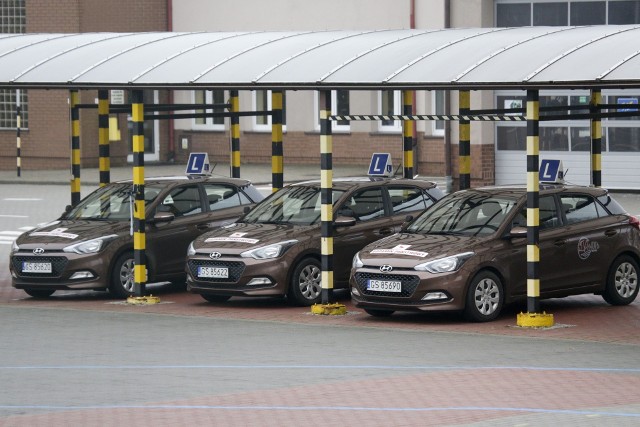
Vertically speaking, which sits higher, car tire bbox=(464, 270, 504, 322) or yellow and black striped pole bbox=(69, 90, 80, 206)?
yellow and black striped pole bbox=(69, 90, 80, 206)

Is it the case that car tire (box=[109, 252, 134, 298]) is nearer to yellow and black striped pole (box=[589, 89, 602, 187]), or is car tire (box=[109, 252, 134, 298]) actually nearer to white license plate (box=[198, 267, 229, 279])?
white license plate (box=[198, 267, 229, 279])

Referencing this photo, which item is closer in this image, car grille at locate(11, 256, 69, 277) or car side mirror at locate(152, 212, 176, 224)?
car grille at locate(11, 256, 69, 277)

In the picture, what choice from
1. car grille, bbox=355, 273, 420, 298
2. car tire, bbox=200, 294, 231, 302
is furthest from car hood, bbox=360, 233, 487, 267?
car tire, bbox=200, 294, 231, 302

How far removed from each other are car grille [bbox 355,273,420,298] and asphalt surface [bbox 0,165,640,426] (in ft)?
1.28

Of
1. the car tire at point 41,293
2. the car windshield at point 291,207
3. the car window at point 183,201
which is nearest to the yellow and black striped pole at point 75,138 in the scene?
the car tire at point 41,293

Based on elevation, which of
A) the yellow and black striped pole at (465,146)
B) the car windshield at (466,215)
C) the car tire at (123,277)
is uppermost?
the yellow and black striped pole at (465,146)

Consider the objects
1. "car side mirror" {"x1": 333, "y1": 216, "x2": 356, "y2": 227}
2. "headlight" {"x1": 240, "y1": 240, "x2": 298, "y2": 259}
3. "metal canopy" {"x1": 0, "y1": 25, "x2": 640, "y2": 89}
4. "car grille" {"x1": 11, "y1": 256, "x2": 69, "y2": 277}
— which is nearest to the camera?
"metal canopy" {"x1": 0, "y1": 25, "x2": 640, "y2": 89}

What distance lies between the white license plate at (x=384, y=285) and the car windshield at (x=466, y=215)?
1129 mm

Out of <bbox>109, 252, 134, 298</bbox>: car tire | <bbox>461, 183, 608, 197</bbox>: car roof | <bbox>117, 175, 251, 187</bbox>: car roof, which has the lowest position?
<bbox>109, 252, 134, 298</bbox>: car tire

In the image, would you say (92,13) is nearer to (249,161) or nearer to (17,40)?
(249,161)

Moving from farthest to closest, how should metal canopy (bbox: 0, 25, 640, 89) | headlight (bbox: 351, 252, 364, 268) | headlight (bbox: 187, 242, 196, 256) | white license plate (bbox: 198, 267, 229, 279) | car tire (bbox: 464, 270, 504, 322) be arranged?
headlight (bbox: 187, 242, 196, 256)
white license plate (bbox: 198, 267, 229, 279)
headlight (bbox: 351, 252, 364, 268)
car tire (bbox: 464, 270, 504, 322)
metal canopy (bbox: 0, 25, 640, 89)

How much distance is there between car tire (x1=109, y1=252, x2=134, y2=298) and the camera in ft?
68.0

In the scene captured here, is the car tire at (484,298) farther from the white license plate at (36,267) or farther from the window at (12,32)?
the window at (12,32)

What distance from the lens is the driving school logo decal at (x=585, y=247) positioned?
61.6ft
